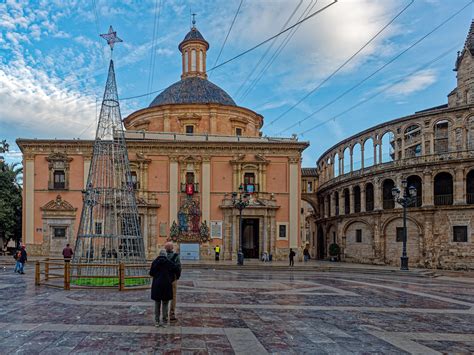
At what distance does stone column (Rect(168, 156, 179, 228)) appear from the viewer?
33.5 metres

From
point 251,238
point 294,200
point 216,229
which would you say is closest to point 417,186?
point 294,200

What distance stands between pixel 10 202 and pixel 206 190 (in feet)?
56.5

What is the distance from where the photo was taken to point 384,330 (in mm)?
8945

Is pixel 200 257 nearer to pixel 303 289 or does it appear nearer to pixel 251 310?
pixel 303 289

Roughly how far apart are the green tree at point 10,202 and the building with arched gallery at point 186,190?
5077 millimetres

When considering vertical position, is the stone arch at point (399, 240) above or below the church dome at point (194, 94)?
below

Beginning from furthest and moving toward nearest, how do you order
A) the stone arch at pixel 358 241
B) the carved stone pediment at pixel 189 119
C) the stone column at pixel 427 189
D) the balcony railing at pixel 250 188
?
the carved stone pediment at pixel 189 119
the stone arch at pixel 358 241
the balcony railing at pixel 250 188
the stone column at pixel 427 189

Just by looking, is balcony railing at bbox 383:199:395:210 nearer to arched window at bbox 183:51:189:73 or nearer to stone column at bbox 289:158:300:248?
stone column at bbox 289:158:300:248

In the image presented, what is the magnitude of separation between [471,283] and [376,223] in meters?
14.5

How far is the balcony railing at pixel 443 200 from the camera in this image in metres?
31.6

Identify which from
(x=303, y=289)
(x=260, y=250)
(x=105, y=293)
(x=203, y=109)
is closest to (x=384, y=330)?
(x=303, y=289)

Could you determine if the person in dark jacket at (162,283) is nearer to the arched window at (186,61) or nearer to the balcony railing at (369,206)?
the balcony railing at (369,206)

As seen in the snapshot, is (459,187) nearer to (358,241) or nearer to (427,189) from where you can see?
(427,189)

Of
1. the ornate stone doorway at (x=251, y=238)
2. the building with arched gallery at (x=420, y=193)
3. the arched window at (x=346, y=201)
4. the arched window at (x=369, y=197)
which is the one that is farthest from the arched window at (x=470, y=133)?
the ornate stone doorway at (x=251, y=238)
